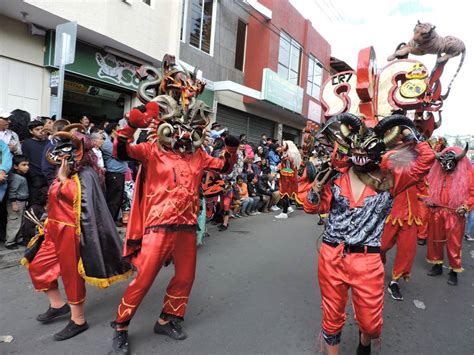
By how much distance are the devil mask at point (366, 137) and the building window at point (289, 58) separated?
1418cm

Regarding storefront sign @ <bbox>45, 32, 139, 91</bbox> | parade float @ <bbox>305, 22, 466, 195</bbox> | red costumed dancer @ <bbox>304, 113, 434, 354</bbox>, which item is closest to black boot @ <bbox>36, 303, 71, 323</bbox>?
red costumed dancer @ <bbox>304, 113, 434, 354</bbox>

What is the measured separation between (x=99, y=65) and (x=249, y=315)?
23.5 ft

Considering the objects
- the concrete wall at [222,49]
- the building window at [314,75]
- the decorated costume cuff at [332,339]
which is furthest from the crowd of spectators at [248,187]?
the building window at [314,75]

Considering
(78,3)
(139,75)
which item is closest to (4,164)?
(139,75)

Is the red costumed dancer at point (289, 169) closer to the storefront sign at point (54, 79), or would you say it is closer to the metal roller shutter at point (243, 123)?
the storefront sign at point (54, 79)

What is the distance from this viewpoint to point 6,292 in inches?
147

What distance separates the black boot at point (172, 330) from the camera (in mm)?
2994

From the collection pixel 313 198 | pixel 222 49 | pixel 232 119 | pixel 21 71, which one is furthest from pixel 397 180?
pixel 232 119

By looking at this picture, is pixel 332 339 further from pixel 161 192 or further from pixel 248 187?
pixel 248 187

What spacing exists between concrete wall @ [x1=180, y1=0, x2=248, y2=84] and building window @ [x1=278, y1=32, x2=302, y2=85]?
273 centimetres

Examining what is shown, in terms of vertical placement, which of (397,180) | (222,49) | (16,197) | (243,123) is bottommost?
(16,197)

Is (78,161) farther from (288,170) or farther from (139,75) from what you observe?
(288,170)

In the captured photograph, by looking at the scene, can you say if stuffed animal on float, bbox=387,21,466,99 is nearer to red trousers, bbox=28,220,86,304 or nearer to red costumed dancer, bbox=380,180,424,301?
red costumed dancer, bbox=380,180,424,301

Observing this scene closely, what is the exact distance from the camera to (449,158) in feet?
16.9
